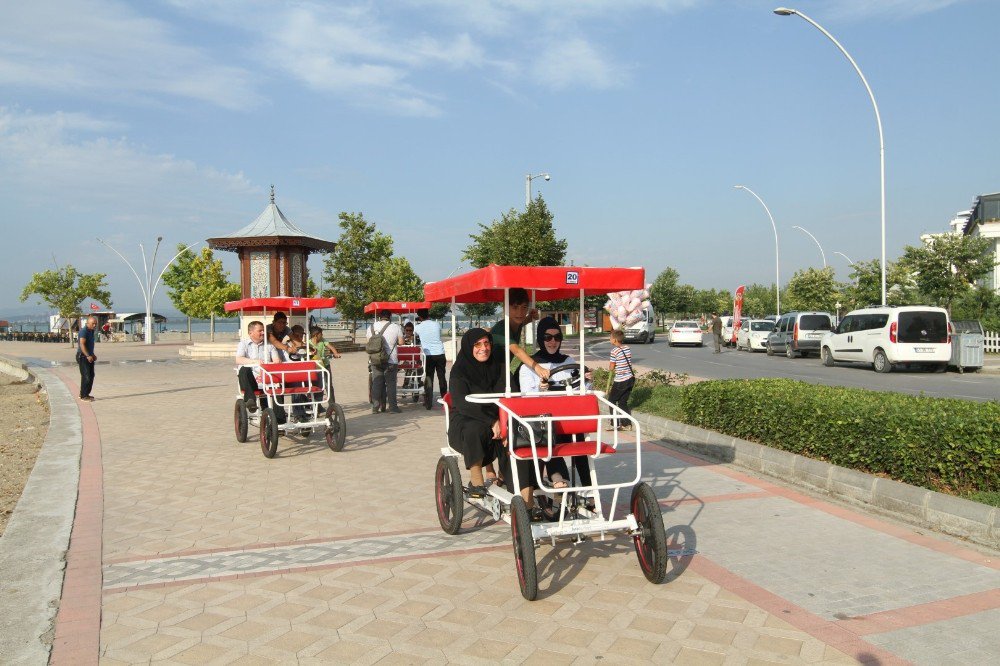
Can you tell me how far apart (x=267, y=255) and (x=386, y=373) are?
816 inches

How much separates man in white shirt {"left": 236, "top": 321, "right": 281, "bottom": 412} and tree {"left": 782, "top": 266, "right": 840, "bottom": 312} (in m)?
44.2

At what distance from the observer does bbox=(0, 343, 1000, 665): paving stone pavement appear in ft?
12.6

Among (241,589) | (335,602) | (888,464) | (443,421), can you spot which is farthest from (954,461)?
(443,421)

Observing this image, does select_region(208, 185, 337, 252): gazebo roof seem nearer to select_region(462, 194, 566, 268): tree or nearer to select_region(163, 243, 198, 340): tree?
select_region(462, 194, 566, 268): tree

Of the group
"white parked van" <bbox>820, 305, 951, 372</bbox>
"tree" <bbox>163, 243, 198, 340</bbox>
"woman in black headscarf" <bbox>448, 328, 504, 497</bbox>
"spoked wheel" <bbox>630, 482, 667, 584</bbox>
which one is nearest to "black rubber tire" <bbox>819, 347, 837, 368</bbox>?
"white parked van" <bbox>820, 305, 951, 372</bbox>

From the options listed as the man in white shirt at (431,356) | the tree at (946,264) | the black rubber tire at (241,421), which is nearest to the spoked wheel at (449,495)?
the black rubber tire at (241,421)

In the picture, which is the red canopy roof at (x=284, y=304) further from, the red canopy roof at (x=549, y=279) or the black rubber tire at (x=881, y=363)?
the black rubber tire at (x=881, y=363)

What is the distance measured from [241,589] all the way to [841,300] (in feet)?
147

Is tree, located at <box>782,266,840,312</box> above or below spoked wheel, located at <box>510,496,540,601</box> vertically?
above

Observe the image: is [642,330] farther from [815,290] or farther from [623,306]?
[815,290]

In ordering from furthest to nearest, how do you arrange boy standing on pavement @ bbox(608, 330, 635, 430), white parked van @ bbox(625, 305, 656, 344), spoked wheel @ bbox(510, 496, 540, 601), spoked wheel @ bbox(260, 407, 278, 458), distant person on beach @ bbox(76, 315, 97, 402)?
1. white parked van @ bbox(625, 305, 656, 344)
2. distant person on beach @ bbox(76, 315, 97, 402)
3. boy standing on pavement @ bbox(608, 330, 635, 430)
4. spoked wheel @ bbox(260, 407, 278, 458)
5. spoked wheel @ bbox(510, 496, 540, 601)

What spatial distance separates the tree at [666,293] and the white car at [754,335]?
46076 millimetres

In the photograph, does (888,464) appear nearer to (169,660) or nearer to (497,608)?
(497,608)

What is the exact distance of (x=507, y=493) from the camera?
5258mm
